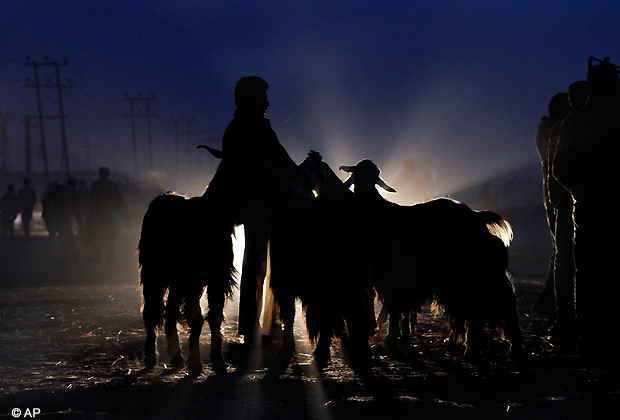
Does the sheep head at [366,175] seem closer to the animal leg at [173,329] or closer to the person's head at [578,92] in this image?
the person's head at [578,92]

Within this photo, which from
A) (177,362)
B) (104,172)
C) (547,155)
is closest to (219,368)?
(177,362)

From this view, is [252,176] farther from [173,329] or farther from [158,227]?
[173,329]

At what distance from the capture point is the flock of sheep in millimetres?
4910

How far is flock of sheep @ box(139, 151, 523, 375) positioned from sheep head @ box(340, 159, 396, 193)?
0.03 feet

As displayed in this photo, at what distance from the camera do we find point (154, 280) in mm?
5246

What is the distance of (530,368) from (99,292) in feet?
24.3

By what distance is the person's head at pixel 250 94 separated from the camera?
244 inches

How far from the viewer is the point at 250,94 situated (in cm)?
621

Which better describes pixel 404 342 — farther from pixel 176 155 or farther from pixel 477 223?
pixel 176 155

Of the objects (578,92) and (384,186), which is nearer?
(384,186)

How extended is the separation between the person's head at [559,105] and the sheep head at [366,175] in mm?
2531

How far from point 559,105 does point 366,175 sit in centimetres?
278
